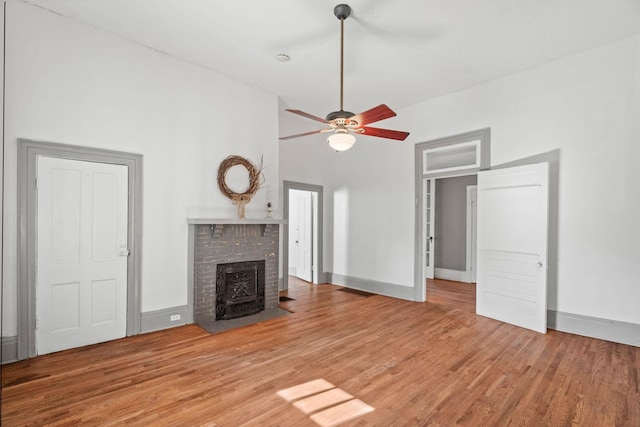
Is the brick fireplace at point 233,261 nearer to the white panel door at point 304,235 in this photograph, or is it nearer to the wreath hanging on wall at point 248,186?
the wreath hanging on wall at point 248,186

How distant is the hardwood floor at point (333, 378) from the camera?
7.54 ft

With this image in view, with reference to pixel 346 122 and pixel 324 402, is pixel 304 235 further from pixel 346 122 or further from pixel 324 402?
pixel 324 402

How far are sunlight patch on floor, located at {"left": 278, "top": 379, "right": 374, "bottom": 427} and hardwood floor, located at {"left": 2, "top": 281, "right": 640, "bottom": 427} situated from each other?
15 millimetres

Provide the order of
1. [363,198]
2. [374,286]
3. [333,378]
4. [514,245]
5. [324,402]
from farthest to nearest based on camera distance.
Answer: [363,198] < [374,286] < [514,245] < [333,378] < [324,402]

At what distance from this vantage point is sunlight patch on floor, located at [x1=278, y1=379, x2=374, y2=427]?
228 cm

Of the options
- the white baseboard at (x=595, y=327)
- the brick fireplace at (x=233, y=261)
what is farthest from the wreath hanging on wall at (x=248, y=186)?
the white baseboard at (x=595, y=327)

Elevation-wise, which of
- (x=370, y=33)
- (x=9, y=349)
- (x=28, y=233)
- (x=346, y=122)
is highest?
(x=370, y=33)

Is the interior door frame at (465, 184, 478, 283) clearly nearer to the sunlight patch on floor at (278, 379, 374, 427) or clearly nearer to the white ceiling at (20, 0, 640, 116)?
the white ceiling at (20, 0, 640, 116)

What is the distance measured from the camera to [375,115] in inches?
107

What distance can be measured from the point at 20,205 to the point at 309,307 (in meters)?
3.78

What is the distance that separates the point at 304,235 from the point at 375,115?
4796 mm

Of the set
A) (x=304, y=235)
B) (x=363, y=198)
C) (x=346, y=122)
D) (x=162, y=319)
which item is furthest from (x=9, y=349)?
(x=363, y=198)

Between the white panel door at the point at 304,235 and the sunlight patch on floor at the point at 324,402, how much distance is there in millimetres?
4425

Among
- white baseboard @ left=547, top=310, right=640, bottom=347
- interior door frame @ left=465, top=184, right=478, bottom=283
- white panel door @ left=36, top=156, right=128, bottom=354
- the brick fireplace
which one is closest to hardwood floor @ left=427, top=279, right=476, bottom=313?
interior door frame @ left=465, top=184, right=478, bottom=283
